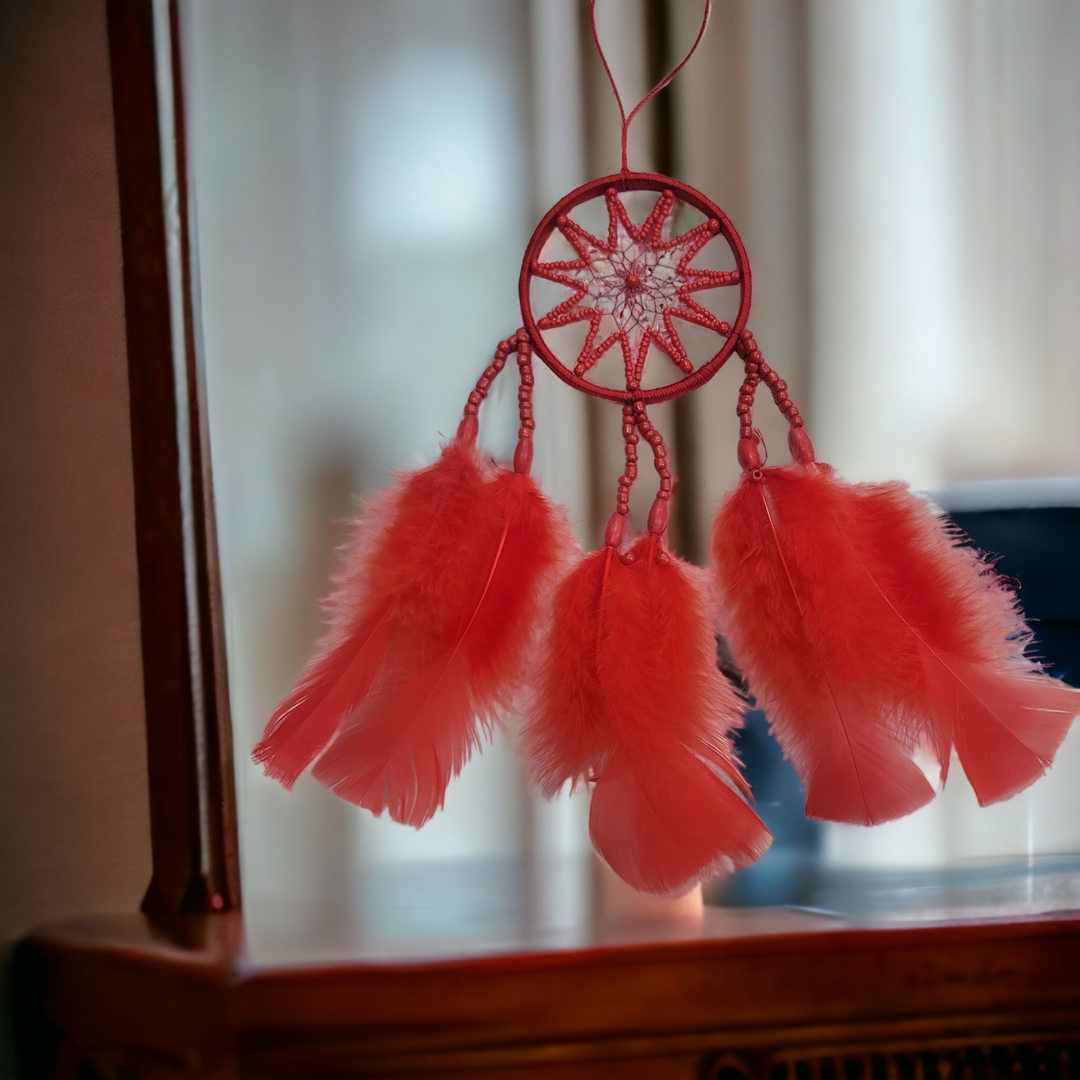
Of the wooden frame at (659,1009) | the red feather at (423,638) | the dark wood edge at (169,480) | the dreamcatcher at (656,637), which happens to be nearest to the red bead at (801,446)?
the dreamcatcher at (656,637)

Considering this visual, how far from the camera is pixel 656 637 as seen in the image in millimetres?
711

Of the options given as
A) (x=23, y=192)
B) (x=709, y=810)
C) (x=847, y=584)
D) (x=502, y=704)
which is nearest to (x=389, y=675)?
(x=502, y=704)

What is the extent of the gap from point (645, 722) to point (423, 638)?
208 mm

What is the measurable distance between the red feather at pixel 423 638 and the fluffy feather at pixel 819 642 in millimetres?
178

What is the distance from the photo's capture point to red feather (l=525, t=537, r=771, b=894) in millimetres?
636

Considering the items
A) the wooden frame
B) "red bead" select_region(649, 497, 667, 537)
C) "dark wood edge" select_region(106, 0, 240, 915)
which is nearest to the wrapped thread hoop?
"red bead" select_region(649, 497, 667, 537)

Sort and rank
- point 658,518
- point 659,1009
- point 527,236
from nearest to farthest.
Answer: point 659,1009
point 658,518
point 527,236

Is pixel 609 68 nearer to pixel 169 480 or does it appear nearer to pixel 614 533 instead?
pixel 614 533

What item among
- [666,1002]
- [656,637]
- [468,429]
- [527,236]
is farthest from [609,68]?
[666,1002]

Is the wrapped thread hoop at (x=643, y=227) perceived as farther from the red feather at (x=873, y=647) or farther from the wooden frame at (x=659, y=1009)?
the wooden frame at (x=659, y=1009)

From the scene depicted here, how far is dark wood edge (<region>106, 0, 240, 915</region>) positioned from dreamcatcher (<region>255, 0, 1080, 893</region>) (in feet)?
0.58

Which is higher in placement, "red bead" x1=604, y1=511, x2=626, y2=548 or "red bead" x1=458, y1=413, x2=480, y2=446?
"red bead" x1=458, y1=413, x2=480, y2=446

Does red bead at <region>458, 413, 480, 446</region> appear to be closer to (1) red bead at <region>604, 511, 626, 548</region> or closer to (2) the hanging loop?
(1) red bead at <region>604, 511, 626, 548</region>

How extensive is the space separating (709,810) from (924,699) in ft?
0.71
